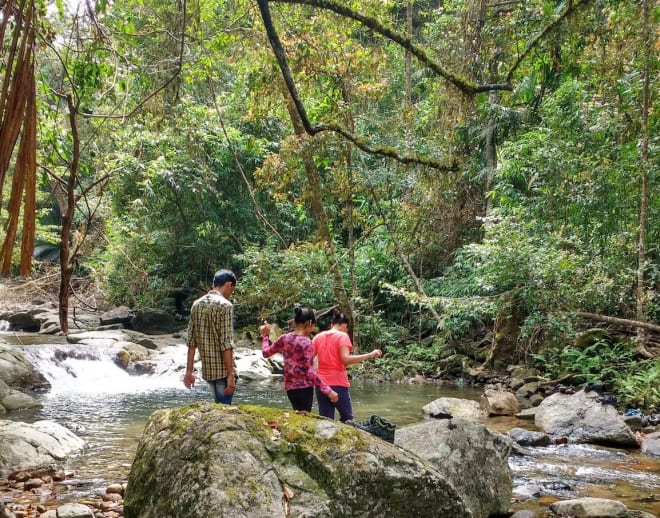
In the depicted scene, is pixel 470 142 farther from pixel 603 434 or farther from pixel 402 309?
pixel 603 434

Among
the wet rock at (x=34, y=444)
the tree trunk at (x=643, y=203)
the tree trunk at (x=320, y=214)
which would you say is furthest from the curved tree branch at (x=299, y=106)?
the tree trunk at (x=643, y=203)

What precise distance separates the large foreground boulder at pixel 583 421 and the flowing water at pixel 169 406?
24cm

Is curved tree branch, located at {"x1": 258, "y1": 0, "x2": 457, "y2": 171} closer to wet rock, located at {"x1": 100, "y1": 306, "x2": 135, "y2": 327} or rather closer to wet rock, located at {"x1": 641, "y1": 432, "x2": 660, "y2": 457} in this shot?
wet rock, located at {"x1": 641, "y1": 432, "x2": 660, "y2": 457}

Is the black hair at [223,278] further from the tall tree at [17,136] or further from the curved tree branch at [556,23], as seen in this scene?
the tall tree at [17,136]

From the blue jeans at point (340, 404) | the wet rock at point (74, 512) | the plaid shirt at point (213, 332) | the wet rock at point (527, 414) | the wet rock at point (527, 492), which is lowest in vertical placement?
the wet rock at point (527, 414)

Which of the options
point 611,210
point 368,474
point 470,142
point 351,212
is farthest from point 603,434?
point 470,142

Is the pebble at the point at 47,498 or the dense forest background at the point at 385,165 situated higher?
the dense forest background at the point at 385,165

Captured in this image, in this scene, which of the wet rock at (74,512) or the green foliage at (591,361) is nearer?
the wet rock at (74,512)

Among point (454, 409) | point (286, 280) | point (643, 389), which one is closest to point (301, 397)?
point (454, 409)

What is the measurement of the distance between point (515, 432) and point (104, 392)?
28.0ft

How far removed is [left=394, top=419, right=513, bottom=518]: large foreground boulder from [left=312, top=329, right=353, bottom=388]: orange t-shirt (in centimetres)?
86

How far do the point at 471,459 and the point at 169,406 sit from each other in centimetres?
710

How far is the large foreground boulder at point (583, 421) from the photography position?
8250 mm

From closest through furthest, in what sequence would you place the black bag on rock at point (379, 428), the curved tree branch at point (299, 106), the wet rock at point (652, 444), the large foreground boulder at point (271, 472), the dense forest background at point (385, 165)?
the large foreground boulder at point (271, 472), the curved tree branch at point (299, 106), the black bag on rock at point (379, 428), the dense forest background at point (385, 165), the wet rock at point (652, 444)
